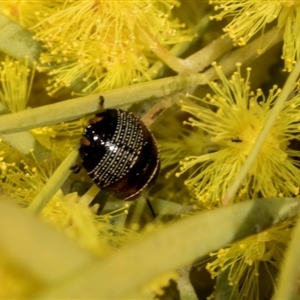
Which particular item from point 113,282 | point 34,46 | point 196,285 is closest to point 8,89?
point 34,46

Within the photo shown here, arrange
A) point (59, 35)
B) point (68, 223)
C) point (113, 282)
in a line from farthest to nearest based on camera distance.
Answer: point (59, 35)
point (68, 223)
point (113, 282)

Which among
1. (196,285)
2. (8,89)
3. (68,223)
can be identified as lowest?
(196,285)

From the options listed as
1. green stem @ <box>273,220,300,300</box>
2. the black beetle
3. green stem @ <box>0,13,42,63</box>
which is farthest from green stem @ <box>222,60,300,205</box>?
green stem @ <box>0,13,42,63</box>

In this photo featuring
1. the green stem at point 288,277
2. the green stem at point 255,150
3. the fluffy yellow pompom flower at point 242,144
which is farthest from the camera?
the fluffy yellow pompom flower at point 242,144

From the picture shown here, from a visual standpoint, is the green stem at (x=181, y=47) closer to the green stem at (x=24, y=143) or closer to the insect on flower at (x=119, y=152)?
the insect on flower at (x=119, y=152)

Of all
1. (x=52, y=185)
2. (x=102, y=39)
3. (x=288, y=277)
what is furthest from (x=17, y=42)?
(x=288, y=277)

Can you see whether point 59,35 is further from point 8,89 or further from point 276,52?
point 276,52

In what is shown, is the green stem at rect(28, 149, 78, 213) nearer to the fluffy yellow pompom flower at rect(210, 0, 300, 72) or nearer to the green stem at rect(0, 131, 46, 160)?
the green stem at rect(0, 131, 46, 160)

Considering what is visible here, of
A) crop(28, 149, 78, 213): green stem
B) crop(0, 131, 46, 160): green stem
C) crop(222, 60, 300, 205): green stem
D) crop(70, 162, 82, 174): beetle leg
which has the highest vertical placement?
crop(222, 60, 300, 205): green stem

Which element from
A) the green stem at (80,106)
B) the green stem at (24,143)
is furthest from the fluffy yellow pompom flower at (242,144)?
the green stem at (24,143)
